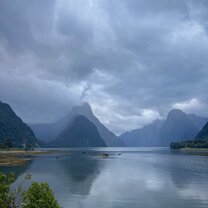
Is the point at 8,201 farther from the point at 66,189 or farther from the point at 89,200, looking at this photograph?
the point at 66,189

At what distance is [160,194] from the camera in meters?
67.9

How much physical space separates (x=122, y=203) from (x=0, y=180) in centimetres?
3755

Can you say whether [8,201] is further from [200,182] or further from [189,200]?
[200,182]

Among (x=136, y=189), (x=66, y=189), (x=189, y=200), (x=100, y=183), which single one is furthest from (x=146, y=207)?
(x=100, y=183)

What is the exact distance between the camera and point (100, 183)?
8538 cm

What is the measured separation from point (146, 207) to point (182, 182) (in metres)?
34.7

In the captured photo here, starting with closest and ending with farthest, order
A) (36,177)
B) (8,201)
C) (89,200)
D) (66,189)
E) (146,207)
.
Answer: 1. (8,201)
2. (146,207)
3. (89,200)
4. (66,189)
5. (36,177)

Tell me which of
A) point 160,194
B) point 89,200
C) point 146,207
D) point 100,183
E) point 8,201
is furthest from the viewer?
point 100,183

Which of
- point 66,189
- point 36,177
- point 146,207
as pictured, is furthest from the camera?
point 36,177

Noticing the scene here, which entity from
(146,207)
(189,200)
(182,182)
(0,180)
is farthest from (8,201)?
(182,182)

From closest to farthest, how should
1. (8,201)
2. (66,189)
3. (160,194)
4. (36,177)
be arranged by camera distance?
(8,201), (160,194), (66,189), (36,177)

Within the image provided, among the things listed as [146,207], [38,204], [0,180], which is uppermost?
[0,180]

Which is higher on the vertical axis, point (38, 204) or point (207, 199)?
point (38, 204)

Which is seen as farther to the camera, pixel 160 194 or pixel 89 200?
pixel 160 194
